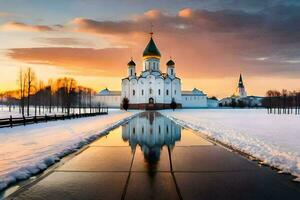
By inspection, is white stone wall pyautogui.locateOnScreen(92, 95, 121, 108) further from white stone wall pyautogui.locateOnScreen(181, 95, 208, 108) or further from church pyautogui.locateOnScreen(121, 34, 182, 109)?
white stone wall pyautogui.locateOnScreen(181, 95, 208, 108)

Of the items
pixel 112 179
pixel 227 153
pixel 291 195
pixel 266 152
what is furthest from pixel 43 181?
pixel 266 152

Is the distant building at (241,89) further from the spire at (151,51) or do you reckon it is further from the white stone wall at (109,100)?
the spire at (151,51)

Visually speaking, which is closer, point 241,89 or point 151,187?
point 151,187

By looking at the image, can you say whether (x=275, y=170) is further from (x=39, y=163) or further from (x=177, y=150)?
(x=39, y=163)

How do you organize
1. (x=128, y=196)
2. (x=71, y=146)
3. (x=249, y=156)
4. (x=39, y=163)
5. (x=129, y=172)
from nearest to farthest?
(x=128, y=196)
(x=129, y=172)
(x=39, y=163)
(x=249, y=156)
(x=71, y=146)

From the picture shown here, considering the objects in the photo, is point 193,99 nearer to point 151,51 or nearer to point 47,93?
point 151,51

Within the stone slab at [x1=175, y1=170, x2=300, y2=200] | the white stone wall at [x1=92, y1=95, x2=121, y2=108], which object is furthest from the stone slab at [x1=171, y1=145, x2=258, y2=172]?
the white stone wall at [x1=92, y1=95, x2=121, y2=108]

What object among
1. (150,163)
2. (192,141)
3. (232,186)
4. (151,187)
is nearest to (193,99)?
(192,141)

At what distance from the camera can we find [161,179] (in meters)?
7.84

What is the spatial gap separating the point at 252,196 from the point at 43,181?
513 centimetres

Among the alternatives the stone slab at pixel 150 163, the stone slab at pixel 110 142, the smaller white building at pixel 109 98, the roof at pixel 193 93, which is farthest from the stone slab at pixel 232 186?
the smaller white building at pixel 109 98

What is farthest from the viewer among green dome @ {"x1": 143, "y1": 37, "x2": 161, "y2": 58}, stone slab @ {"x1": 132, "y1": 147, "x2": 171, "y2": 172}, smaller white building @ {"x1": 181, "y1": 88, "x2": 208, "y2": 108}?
smaller white building @ {"x1": 181, "y1": 88, "x2": 208, "y2": 108}

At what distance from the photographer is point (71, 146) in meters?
14.4

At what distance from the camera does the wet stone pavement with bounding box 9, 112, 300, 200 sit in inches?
259
